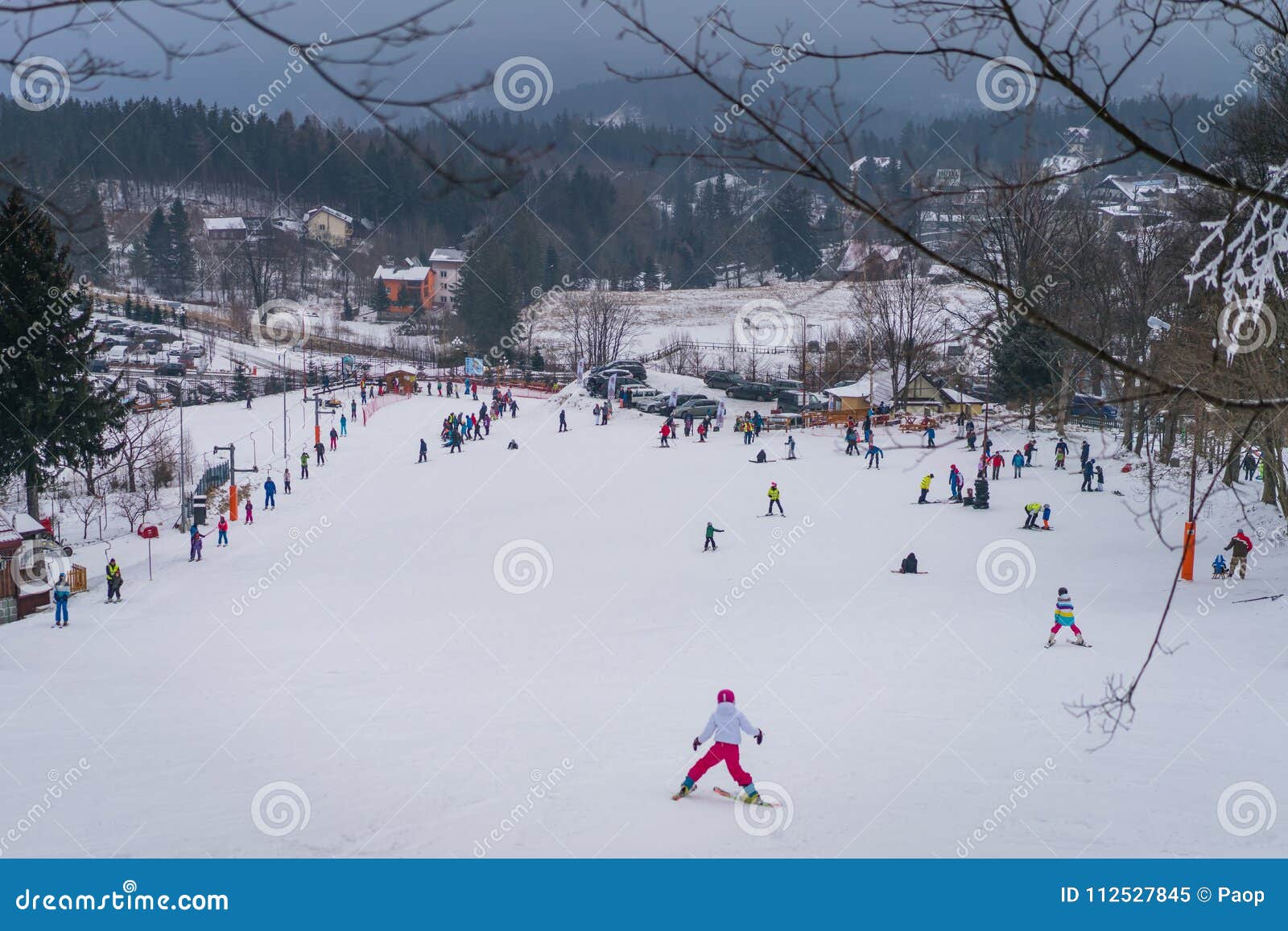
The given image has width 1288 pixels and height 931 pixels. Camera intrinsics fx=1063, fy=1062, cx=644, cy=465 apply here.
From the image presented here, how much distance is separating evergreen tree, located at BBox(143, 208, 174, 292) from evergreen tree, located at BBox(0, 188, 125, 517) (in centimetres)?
7452

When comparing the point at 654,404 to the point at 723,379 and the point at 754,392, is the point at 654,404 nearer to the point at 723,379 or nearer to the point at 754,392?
the point at 754,392

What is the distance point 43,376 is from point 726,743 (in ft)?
106

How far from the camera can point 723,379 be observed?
57.5 m

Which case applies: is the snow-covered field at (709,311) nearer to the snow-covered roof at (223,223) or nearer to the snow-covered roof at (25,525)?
the snow-covered roof at (223,223)

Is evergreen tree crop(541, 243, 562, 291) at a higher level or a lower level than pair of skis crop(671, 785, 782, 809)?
higher

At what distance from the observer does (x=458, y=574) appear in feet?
79.5

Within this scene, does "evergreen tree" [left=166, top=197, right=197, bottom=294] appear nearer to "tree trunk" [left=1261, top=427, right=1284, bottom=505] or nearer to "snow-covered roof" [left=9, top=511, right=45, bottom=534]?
"snow-covered roof" [left=9, top=511, right=45, bottom=534]

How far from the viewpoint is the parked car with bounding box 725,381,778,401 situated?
179 ft

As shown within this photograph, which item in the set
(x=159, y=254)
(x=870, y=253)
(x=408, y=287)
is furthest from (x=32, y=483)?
(x=159, y=254)

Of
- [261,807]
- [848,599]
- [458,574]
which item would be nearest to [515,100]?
[261,807]

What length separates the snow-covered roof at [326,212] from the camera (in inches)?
4739

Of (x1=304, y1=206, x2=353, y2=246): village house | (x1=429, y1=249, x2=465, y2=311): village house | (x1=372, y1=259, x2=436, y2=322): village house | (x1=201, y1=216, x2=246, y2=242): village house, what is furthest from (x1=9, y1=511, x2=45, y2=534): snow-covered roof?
(x1=304, y1=206, x2=353, y2=246): village house

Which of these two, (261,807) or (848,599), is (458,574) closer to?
(848,599)

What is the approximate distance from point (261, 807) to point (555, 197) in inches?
4671
